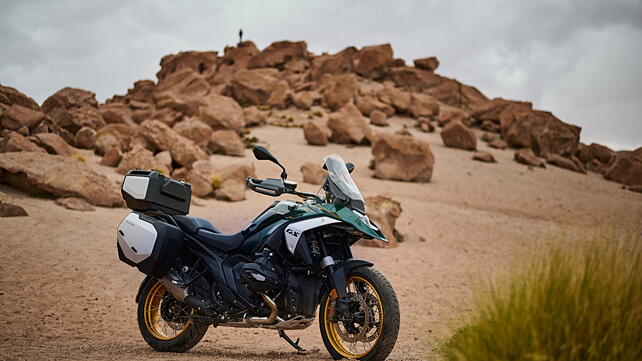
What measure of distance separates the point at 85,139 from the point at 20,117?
287cm

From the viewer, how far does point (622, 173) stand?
107 feet

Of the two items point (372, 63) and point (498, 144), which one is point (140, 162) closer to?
point (498, 144)

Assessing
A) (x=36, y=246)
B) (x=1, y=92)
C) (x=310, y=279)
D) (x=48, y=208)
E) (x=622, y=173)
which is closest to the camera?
(x=310, y=279)

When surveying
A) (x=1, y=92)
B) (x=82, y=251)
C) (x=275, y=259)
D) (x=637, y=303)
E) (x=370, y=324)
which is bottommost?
(x=82, y=251)

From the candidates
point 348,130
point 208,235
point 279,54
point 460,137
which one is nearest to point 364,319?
point 208,235

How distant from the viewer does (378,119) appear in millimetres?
40344

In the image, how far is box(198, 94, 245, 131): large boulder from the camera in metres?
29.6

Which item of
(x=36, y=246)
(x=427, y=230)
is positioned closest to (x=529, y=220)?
(x=427, y=230)

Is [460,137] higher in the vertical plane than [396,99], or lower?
lower

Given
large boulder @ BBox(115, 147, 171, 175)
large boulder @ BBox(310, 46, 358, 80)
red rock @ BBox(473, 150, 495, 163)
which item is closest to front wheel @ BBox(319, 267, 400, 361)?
large boulder @ BBox(115, 147, 171, 175)

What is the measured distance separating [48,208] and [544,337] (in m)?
11.8

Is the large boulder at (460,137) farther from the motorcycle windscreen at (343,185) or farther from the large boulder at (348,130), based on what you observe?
the motorcycle windscreen at (343,185)

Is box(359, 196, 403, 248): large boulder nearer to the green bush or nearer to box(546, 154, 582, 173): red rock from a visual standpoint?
the green bush

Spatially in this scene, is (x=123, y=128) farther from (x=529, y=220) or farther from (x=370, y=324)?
(x=370, y=324)
